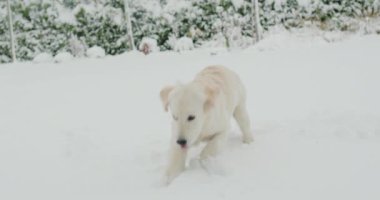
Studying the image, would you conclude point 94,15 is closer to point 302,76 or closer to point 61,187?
point 302,76

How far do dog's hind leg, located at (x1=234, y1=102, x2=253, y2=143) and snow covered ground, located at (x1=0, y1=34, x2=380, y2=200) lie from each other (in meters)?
0.14

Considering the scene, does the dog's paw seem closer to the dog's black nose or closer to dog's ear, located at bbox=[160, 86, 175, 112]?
dog's ear, located at bbox=[160, 86, 175, 112]

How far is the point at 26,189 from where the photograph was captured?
382 centimetres

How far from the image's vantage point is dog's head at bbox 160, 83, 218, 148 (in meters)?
3.45

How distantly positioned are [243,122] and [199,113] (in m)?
1.15

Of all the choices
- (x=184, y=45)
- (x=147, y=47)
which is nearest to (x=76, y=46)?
(x=147, y=47)

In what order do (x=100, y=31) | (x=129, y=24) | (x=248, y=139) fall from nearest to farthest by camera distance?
(x=248, y=139) < (x=129, y=24) < (x=100, y=31)

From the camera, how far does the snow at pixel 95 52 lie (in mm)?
13874

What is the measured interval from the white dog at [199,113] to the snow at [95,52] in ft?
32.3

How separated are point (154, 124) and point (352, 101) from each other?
2243 mm

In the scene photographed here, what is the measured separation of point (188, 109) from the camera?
3455 mm

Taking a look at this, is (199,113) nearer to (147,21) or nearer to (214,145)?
(214,145)

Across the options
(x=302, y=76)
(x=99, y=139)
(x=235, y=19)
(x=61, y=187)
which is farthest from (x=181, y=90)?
(x=235, y=19)

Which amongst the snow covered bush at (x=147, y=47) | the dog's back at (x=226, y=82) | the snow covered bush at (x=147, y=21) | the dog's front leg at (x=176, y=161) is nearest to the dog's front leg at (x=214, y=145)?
the dog's front leg at (x=176, y=161)
